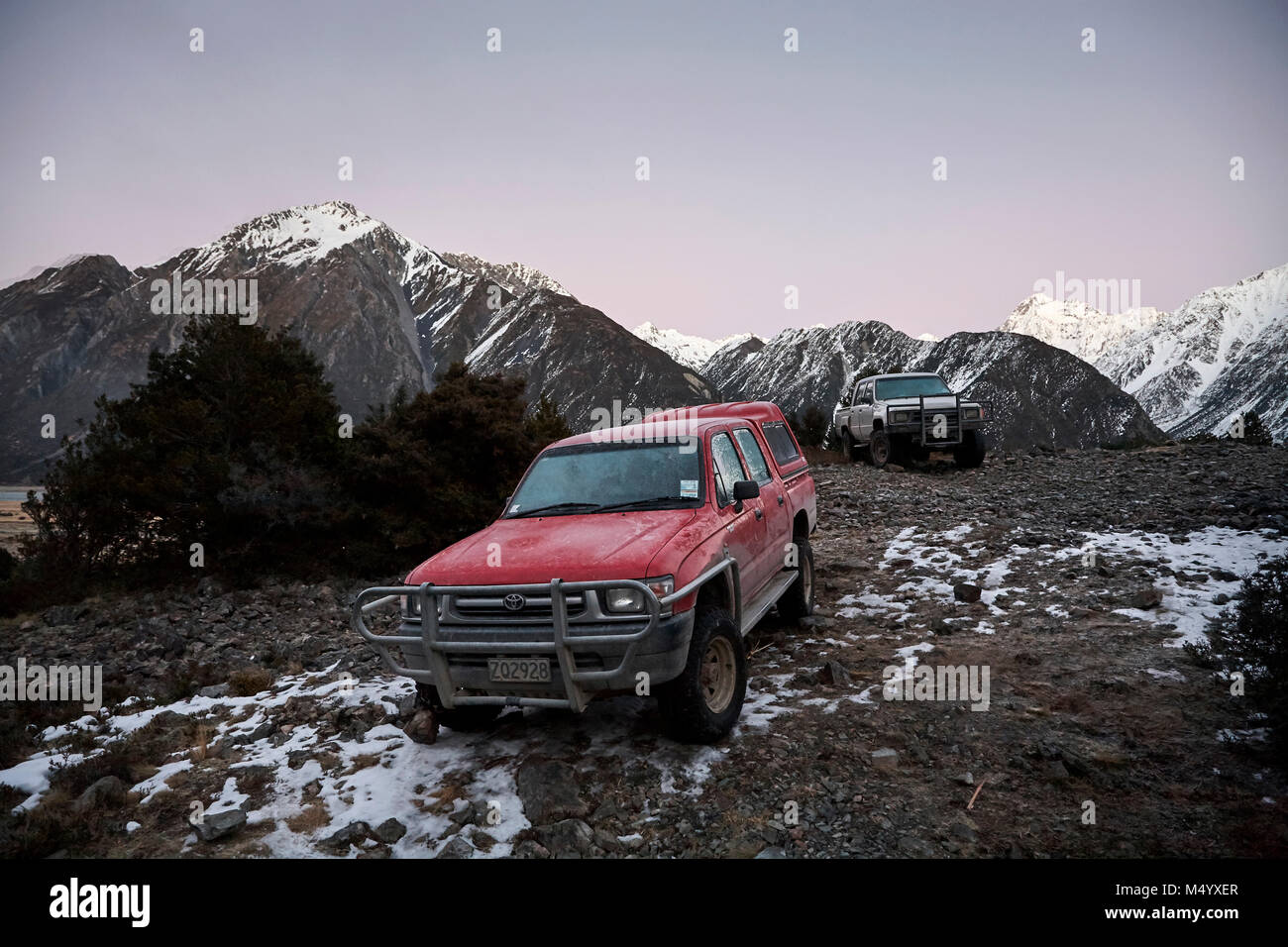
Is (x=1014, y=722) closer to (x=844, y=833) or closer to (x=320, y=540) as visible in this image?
(x=844, y=833)

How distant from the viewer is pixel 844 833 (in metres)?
3.37

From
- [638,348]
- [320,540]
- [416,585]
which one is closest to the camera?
[416,585]

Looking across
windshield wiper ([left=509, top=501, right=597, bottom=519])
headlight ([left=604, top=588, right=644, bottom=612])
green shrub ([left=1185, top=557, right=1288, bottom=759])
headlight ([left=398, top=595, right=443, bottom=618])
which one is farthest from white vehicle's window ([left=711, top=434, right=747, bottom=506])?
green shrub ([left=1185, top=557, right=1288, bottom=759])

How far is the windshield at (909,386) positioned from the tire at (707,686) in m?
12.6

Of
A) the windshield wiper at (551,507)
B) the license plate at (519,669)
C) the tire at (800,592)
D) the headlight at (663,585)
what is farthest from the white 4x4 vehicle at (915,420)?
the license plate at (519,669)

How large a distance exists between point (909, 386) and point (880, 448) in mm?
1516

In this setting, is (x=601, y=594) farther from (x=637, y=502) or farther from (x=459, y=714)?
(x=459, y=714)

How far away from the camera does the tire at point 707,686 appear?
3980 millimetres

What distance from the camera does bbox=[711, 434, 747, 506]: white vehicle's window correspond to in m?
5.02

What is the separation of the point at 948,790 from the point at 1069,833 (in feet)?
1.88

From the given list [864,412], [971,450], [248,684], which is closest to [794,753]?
[248,684]
